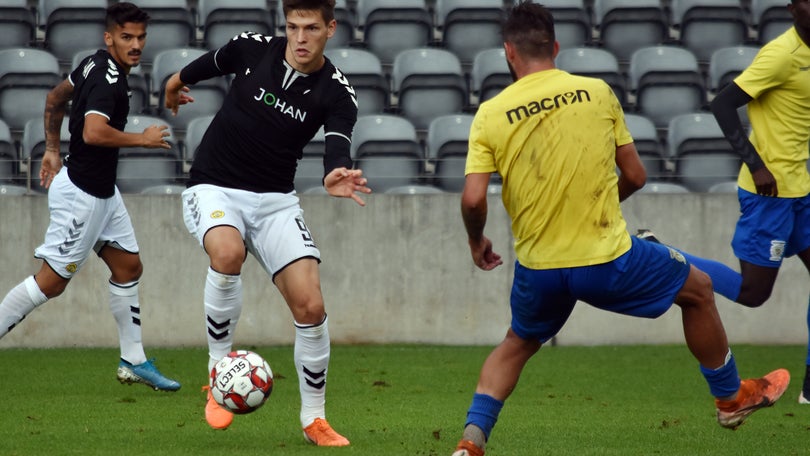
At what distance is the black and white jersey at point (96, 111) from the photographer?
7.76 meters

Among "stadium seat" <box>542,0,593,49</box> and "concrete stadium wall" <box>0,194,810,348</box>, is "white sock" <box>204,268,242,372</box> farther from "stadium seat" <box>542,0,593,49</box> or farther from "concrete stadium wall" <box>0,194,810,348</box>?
"stadium seat" <box>542,0,593,49</box>

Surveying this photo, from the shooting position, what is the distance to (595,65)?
13.6 metres

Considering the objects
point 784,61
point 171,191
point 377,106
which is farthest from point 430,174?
point 784,61

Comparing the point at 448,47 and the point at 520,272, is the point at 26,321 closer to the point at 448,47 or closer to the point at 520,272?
the point at 448,47

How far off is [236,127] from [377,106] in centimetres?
671

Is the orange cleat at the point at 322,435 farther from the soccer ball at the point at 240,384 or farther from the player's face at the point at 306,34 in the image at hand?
the player's face at the point at 306,34

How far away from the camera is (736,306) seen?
11.5 metres

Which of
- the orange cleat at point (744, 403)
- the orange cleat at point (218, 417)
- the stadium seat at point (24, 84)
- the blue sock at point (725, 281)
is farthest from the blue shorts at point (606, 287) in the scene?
the stadium seat at point (24, 84)

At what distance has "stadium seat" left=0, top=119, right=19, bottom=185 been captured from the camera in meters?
11.0

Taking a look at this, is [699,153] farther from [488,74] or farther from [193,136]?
[193,136]

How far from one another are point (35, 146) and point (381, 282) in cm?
361

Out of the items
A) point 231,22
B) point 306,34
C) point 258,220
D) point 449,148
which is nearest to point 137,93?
point 231,22

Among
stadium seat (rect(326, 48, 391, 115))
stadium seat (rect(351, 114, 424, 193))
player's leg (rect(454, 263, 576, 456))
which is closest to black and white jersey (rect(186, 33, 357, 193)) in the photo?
player's leg (rect(454, 263, 576, 456))

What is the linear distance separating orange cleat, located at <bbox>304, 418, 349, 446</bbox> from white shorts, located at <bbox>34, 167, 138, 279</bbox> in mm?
2814
